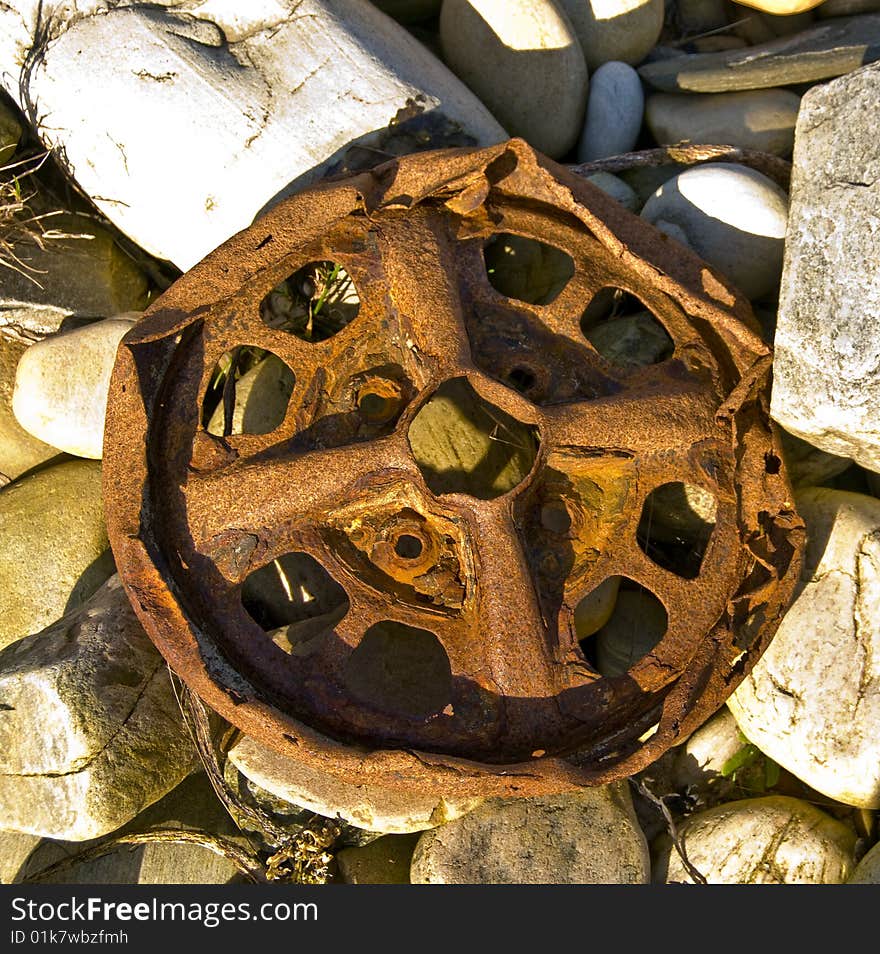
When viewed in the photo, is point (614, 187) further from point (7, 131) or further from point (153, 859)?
point (153, 859)

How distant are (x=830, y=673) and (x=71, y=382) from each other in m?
2.96

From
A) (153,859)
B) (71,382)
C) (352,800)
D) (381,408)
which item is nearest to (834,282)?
(381,408)

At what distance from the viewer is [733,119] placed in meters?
4.03

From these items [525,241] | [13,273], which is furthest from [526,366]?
[13,273]

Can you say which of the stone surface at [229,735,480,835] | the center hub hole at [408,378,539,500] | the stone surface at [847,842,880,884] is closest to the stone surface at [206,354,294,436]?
the center hub hole at [408,378,539,500]

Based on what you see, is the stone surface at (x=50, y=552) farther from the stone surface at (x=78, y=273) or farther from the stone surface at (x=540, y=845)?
the stone surface at (x=540, y=845)

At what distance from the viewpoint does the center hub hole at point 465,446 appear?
356 cm

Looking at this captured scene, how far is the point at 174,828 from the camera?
12.0 ft

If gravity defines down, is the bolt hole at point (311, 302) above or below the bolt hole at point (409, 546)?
above

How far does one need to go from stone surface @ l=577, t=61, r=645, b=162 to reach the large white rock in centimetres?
181

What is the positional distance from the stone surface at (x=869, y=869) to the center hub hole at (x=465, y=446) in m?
1.73

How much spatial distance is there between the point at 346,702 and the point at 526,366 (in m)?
1.21

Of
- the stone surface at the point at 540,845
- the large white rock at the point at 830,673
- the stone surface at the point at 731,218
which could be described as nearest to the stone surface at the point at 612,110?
the stone surface at the point at 731,218

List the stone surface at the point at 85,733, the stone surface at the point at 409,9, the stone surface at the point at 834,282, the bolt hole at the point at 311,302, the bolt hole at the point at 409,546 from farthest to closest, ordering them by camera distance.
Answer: the stone surface at the point at 409,9
the bolt hole at the point at 311,302
the stone surface at the point at 85,733
the bolt hole at the point at 409,546
the stone surface at the point at 834,282
